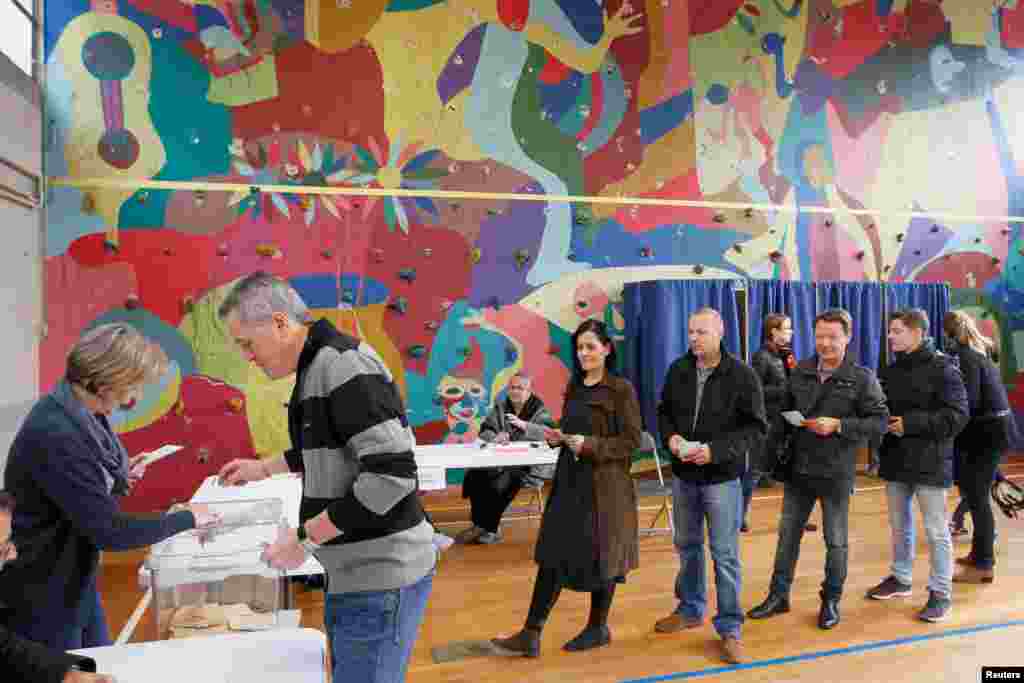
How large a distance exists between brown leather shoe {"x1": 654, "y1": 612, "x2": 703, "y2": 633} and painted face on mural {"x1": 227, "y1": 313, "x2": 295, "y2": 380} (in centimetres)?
268

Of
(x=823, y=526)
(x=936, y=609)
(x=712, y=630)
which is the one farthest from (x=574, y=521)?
(x=936, y=609)

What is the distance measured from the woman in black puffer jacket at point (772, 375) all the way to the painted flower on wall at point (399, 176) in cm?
306

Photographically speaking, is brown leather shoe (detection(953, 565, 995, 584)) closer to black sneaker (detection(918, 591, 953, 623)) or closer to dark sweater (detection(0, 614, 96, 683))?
black sneaker (detection(918, 591, 953, 623))

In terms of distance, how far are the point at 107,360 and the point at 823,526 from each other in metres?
3.22

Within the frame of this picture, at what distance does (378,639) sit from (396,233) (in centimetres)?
499

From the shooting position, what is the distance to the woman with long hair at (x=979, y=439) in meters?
4.12

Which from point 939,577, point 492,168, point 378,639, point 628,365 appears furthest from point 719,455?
point 492,168

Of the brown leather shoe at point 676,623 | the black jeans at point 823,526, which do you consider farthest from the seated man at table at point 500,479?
the black jeans at point 823,526

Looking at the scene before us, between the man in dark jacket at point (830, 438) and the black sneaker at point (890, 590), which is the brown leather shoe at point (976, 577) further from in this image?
the man in dark jacket at point (830, 438)

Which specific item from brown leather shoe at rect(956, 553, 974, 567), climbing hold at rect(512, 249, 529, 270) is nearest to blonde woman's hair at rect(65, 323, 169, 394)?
brown leather shoe at rect(956, 553, 974, 567)

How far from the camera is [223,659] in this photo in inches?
60.8

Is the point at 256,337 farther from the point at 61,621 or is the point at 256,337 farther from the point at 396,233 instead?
the point at 396,233

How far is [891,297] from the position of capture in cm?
727

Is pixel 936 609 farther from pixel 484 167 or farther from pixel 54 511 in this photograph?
pixel 484 167
